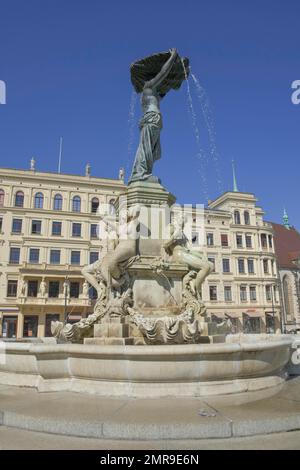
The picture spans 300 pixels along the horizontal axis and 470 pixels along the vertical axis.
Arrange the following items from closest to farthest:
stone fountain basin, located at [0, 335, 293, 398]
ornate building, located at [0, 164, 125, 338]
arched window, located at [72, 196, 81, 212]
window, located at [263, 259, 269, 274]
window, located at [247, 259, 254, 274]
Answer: stone fountain basin, located at [0, 335, 293, 398], ornate building, located at [0, 164, 125, 338], arched window, located at [72, 196, 81, 212], window, located at [247, 259, 254, 274], window, located at [263, 259, 269, 274]

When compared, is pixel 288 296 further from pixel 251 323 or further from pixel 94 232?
pixel 94 232

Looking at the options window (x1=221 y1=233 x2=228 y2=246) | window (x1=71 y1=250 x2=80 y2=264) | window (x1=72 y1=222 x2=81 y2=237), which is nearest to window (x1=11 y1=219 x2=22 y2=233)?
window (x1=72 y1=222 x2=81 y2=237)

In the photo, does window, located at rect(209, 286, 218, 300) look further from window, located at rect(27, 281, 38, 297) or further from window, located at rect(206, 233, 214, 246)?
window, located at rect(27, 281, 38, 297)

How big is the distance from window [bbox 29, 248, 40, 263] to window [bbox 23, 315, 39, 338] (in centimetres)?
713

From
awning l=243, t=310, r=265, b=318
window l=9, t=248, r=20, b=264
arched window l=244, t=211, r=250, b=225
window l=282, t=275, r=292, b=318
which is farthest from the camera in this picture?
arched window l=244, t=211, r=250, b=225

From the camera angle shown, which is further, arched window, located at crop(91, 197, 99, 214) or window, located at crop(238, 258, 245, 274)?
window, located at crop(238, 258, 245, 274)

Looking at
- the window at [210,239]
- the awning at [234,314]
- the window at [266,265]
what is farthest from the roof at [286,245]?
the window at [210,239]

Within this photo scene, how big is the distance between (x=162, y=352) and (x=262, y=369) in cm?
196

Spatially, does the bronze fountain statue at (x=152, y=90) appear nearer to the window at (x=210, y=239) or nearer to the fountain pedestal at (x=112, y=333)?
the fountain pedestal at (x=112, y=333)

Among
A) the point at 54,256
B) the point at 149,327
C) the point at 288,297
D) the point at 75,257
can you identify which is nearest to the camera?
the point at 149,327

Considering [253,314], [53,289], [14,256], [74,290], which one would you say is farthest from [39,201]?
[253,314]

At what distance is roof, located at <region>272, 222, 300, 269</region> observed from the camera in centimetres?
6003

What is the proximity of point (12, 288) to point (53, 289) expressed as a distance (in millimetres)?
4911

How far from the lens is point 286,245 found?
66.8 meters
